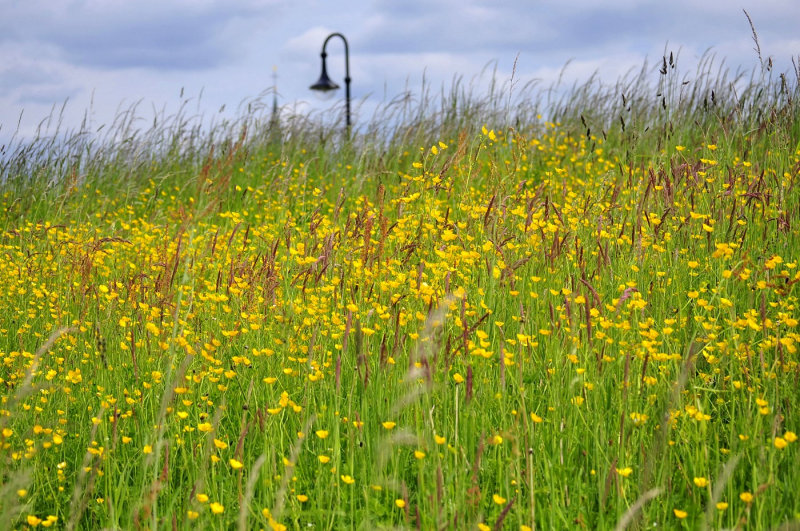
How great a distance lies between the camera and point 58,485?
232 centimetres

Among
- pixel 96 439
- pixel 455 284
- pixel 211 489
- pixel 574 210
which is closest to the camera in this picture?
pixel 211 489

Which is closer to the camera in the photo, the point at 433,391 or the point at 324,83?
the point at 433,391

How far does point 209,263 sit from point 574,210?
2159 millimetres

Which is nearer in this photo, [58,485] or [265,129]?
[58,485]

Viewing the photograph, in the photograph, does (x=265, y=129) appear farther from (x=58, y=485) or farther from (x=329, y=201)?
(x=58, y=485)

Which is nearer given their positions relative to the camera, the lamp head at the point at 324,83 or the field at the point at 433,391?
the field at the point at 433,391

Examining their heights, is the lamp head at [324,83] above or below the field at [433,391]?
above

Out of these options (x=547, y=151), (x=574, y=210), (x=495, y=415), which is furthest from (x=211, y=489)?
(x=547, y=151)

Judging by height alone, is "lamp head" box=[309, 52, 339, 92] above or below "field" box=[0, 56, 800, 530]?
above

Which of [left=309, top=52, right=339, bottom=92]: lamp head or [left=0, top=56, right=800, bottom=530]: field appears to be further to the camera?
[left=309, top=52, right=339, bottom=92]: lamp head

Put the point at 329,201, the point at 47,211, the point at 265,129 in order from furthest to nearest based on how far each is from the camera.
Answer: the point at 265,129, the point at 329,201, the point at 47,211

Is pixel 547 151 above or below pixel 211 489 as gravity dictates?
above

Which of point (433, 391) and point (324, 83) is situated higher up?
point (324, 83)

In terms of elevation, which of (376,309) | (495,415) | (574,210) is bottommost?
(495,415)
